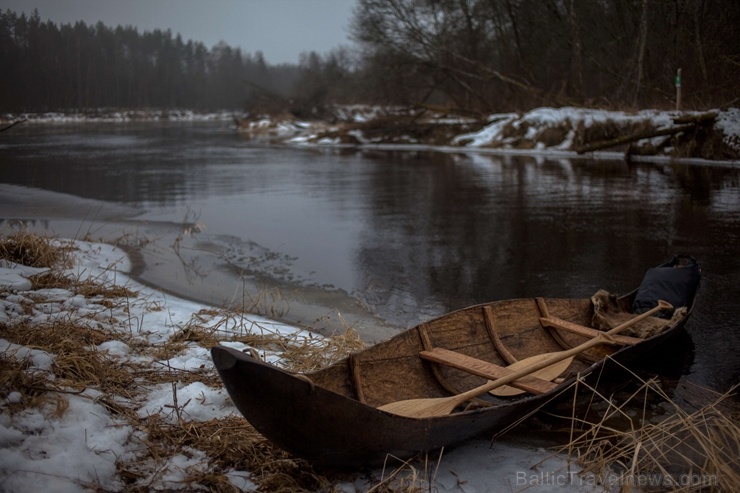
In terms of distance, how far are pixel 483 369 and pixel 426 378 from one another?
0.41m

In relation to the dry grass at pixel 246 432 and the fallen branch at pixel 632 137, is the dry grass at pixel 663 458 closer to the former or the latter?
the dry grass at pixel 246 432

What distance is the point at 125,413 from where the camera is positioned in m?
3.52

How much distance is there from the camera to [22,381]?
3.49m

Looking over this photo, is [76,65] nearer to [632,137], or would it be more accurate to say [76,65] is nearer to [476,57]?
[632,137]

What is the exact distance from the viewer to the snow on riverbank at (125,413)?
3.00 m

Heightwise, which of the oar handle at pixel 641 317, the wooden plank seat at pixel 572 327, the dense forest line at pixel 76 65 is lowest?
the wooden plank seat at pixel 572 327

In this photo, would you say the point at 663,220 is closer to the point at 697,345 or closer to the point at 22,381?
the point at 697,345

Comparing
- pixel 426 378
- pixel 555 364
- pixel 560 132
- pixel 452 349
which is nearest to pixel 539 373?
pixel 555 364

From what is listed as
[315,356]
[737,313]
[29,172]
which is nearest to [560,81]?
[29,172]

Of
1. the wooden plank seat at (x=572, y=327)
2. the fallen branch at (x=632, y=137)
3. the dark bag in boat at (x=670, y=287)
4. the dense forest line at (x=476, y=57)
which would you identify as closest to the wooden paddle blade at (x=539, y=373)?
the wooden plank seat at (x=572, y=327)

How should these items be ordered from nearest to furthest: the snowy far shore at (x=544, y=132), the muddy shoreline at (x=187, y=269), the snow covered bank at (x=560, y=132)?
the muddy shoreline at (x=187, y=269)
the snowy far shore at (x=544, y=132)
the snow covered bank at (x=560, y=132)

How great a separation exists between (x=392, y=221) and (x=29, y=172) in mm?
10369

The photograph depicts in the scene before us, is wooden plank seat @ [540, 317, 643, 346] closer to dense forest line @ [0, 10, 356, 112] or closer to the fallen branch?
dense forest line @ [0, 10, 356, 112]

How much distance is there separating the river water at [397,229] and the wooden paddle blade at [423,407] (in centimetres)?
185
